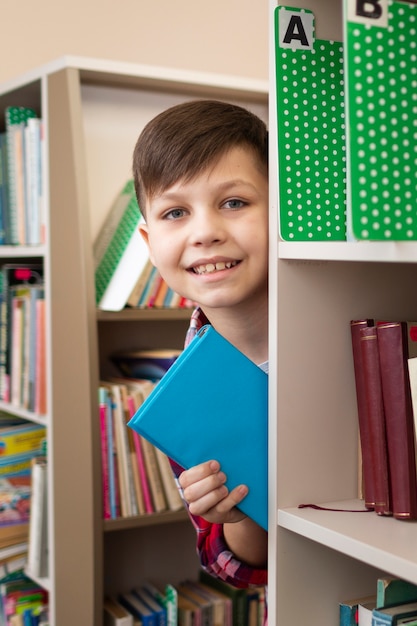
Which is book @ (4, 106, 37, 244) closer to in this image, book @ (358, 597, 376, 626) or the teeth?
the teeth

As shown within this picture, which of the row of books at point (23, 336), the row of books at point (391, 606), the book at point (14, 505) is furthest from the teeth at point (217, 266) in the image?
the book at point (14, 505)

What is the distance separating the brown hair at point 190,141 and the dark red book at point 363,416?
31 cm

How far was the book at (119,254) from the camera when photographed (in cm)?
206

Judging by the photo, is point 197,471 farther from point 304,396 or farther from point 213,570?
point 213,570

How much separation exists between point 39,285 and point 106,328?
0.23 m

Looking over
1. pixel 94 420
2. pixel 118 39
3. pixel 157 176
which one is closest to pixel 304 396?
pixel 157 176

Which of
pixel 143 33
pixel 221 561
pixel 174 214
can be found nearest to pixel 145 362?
pixel 221 561

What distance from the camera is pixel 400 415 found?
3.04ft

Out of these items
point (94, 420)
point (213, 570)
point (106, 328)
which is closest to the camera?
point (213, 570)

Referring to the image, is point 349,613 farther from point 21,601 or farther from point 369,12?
point 21,601

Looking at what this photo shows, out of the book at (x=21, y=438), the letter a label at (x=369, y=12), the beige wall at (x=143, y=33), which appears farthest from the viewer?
the beige wall at (x=143, y=33)

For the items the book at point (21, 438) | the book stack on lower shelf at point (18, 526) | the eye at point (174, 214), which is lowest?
the book stack on lower shelf at point (18, 526)

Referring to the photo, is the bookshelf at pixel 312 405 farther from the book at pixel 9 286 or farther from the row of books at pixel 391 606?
the book at pixel 9 286

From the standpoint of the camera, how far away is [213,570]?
1.36 m
